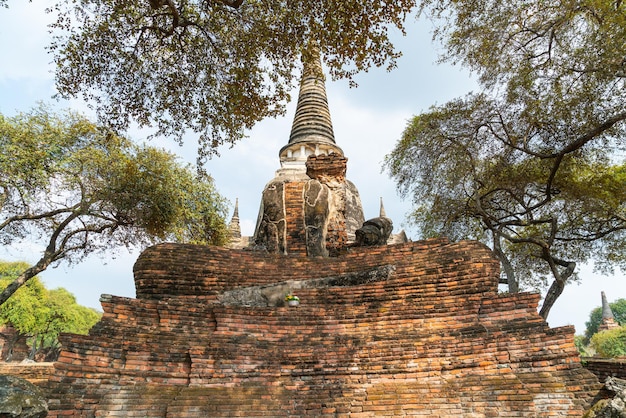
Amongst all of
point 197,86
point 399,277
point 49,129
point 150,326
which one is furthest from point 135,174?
point 399,277

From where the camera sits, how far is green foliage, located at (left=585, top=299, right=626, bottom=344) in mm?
54059

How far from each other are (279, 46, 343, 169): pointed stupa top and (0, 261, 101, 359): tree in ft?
62.0

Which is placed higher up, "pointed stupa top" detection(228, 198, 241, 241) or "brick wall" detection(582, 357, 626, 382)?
"pointed stupa top" detection(228, 198, 241, 241)

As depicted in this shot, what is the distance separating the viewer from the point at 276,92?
996 cm

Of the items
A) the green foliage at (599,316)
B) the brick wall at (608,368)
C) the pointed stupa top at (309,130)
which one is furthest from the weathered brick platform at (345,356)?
the green foliage at (599,316)

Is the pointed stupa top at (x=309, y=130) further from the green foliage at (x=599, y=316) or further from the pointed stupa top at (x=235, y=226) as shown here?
the green foliage at (x=599, y=316)

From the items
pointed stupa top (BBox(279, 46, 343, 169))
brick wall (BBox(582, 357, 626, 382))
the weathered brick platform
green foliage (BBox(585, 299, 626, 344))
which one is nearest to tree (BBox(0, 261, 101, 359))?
pointed stupa top (BBox(279, 46, 343, 169))

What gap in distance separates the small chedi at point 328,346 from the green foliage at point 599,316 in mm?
55747

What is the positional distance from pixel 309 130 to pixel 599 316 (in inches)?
2052

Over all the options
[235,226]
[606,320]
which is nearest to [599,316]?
[606,320]

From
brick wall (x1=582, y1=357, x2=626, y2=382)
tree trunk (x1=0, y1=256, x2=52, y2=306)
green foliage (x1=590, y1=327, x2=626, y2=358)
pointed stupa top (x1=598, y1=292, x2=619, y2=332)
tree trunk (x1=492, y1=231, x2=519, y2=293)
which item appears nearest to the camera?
brick wall (x1=582, y1=357, x2=626, y2=382)

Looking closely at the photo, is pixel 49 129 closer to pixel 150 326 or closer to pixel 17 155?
pixel 17 155

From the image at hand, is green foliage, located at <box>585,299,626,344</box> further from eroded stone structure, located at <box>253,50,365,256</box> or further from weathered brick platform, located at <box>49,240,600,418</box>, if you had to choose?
weathered brick platform, located at <box>49,240,600,418</box>

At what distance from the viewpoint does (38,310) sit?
95.8 feet
